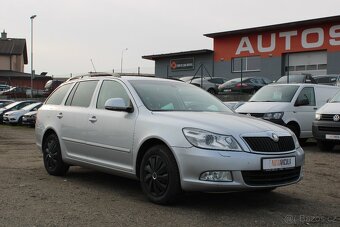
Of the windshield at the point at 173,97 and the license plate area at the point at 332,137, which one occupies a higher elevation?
the windshield at the point at 173,97

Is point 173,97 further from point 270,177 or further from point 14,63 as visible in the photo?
point 14,63

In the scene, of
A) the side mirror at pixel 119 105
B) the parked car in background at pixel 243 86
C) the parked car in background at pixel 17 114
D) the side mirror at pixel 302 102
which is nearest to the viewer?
the side mirror at pixel 119 105

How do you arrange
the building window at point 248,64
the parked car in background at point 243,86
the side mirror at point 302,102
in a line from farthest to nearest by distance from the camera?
the building window at point 248,64 < the parked car in background at point 243,86 < the side mirror at point 302,102

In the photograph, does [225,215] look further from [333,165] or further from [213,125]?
[333,165]

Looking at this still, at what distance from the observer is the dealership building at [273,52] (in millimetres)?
36938

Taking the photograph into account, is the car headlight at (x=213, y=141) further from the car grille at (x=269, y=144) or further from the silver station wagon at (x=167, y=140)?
the car grille at (x=269, y=144)

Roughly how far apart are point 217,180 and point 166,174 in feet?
2.15

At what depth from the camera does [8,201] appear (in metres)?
Answer: 6.17

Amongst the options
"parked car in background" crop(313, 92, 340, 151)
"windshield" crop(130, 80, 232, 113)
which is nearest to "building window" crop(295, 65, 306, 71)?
A: "parked car in background" crop(313, 92, 340, 151)

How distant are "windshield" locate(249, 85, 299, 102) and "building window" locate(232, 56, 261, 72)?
2758 centimetres

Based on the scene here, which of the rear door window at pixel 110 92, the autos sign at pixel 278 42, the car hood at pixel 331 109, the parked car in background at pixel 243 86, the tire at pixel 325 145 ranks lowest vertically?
the tire at pixel 325 145

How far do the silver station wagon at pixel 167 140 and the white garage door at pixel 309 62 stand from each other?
101 feet

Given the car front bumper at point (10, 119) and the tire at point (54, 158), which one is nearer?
the tire at point (54, 158)

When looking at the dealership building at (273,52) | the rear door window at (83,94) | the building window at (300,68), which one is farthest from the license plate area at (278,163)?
the building window at (300,68)
